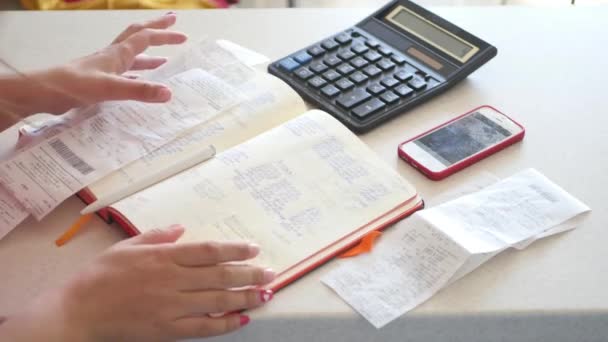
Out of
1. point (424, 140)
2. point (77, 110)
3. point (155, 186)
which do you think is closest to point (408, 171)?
point (424, 140)

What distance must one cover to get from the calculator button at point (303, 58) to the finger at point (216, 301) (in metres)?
0.38

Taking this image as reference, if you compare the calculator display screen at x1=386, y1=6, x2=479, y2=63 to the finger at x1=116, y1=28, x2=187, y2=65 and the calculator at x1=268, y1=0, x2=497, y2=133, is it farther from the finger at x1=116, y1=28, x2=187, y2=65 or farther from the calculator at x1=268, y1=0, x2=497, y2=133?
the finger at x1=116, y1=28, x2=187, y2=65

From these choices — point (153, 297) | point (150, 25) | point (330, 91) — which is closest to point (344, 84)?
point (330, 91)

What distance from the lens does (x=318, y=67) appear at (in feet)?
3.05

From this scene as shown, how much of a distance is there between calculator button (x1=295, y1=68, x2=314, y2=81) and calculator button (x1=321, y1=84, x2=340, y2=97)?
0.03 metres

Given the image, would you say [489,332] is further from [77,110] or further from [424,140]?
[77,110]

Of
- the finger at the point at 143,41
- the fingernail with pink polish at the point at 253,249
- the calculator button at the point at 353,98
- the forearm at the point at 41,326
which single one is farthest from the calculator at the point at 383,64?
the forearm at the point at 41,326

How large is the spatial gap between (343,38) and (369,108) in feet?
0.47

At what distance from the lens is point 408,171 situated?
0.81 meters

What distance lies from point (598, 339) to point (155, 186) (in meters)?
0.44

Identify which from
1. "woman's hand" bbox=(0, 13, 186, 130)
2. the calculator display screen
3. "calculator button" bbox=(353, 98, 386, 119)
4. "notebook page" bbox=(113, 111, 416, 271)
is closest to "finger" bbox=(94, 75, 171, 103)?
"woman's hand" bbox=(0, 13, 186, 130)

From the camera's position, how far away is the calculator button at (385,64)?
919 millimetres

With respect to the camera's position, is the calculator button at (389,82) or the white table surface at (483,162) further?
the calculator button at (389,82)

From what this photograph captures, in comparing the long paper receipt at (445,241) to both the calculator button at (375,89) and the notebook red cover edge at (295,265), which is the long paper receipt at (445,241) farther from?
the calculator button at (375,89)
